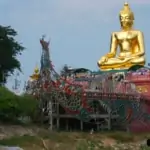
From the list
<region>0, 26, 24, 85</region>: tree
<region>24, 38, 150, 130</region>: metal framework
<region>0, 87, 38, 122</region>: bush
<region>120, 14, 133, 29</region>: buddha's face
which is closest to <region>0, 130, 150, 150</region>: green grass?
<region>0, 87, 38, 122</region>: bush

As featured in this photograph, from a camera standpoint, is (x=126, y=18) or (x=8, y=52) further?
(x=126, y=18)

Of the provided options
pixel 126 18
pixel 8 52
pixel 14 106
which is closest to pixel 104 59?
pixel 126 18

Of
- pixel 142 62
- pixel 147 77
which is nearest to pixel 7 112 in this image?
pixel 147 77

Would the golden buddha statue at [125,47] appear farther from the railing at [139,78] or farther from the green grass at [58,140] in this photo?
the green grass at [58,140]

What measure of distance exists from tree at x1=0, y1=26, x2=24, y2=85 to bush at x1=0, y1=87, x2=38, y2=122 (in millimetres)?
3615

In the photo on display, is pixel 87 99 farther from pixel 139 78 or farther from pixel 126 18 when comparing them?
pixel 126 18

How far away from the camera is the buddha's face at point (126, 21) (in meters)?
34.2

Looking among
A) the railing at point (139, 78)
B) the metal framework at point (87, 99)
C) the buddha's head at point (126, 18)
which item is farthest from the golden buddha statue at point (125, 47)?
the metal framework at point (87, 99)

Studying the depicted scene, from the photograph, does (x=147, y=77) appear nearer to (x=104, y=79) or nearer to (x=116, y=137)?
(x=104, y=79)

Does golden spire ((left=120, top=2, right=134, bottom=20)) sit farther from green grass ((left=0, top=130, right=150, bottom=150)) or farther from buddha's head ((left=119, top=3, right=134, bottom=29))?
green grass ((left=0, top=130, right=150, bottom=150))

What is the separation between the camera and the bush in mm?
22172

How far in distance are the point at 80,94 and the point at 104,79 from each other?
8.66 ft

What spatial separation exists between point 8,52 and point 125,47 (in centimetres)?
930

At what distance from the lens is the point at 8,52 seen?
26594 mm
